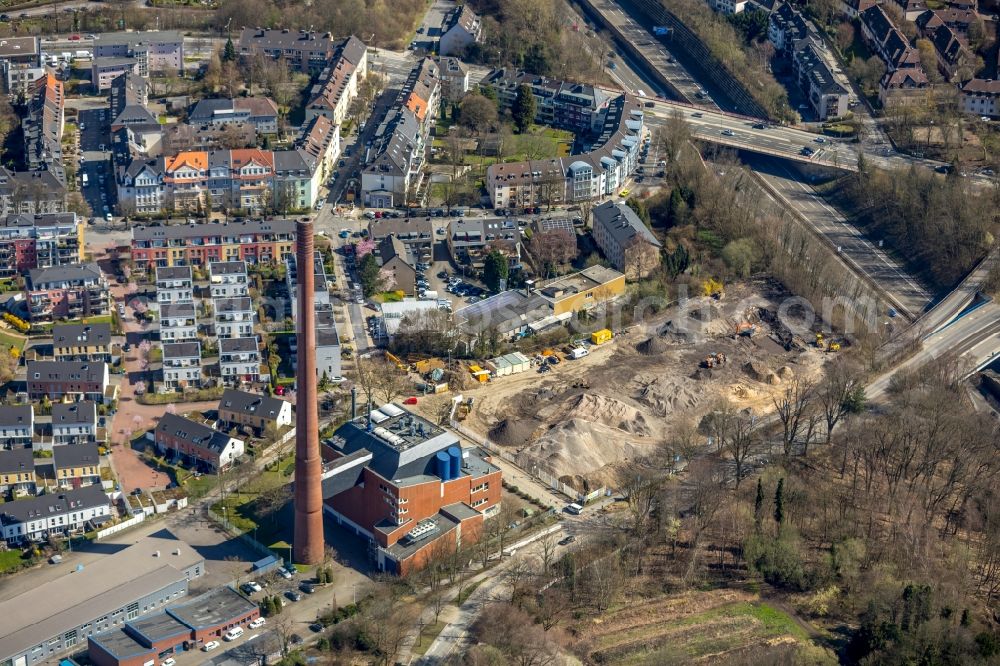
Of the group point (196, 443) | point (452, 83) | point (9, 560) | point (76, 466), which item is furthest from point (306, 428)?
point (452, 83)

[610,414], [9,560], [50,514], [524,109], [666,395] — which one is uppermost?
[524,109]

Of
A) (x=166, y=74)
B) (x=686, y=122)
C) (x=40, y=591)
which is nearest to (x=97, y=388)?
(x=40, y=591)

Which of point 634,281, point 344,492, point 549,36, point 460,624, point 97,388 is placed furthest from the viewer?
point 549,36

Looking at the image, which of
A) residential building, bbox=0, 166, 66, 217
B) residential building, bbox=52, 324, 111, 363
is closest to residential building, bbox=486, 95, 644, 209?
residential building, bbox=0, 166, 66, 217

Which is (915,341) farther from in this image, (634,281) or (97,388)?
(97,388)

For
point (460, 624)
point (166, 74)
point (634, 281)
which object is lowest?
point (460, 624)

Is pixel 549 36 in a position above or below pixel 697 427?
above

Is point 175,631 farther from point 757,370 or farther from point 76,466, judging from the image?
point 757,370

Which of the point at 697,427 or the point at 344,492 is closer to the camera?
the point at 344,492
